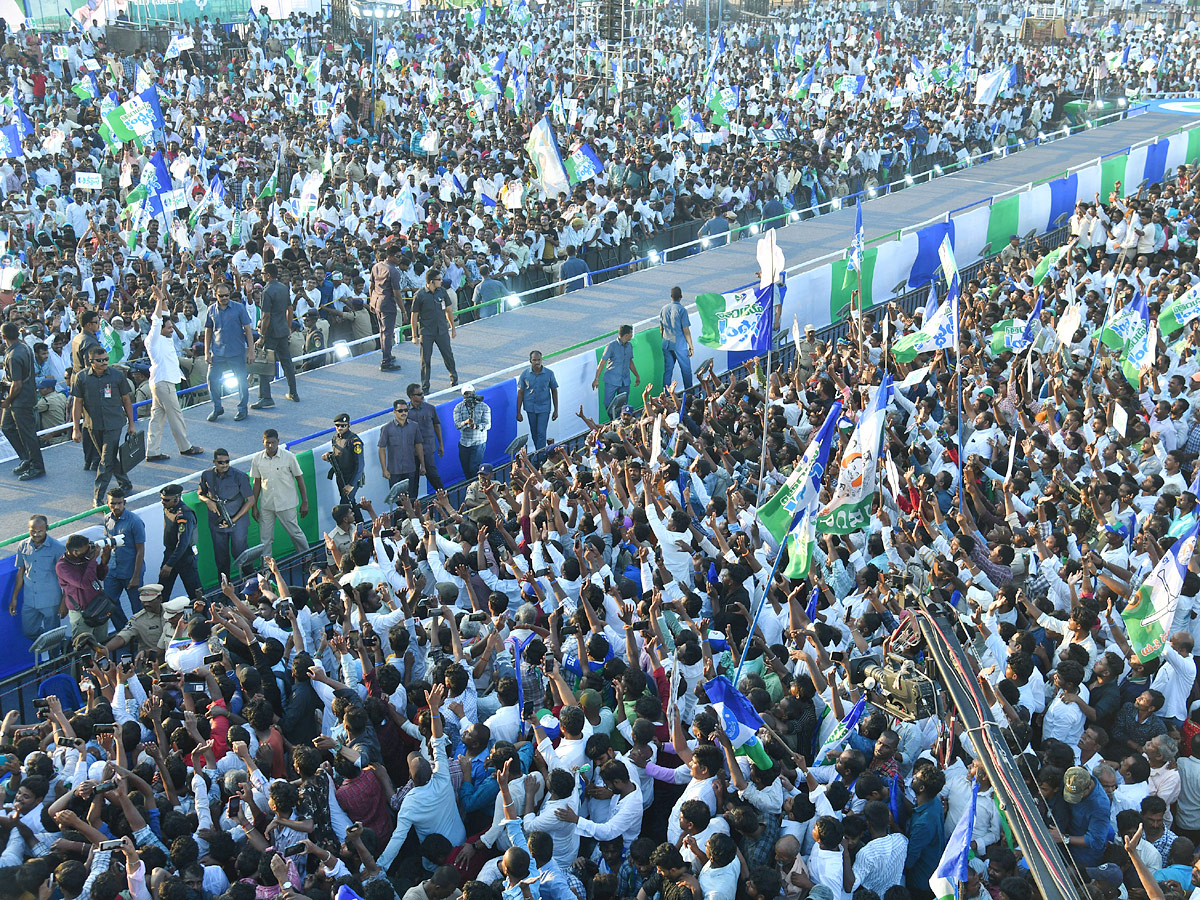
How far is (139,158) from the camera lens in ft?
71.8

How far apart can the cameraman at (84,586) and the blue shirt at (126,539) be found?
10 centimetres

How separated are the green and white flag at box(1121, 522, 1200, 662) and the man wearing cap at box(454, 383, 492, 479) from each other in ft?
23.1

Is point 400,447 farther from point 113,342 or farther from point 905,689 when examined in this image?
point 905,689

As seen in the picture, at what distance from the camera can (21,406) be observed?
1169 cm

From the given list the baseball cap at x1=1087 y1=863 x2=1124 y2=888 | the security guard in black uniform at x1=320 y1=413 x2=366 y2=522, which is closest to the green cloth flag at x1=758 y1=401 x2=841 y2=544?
the baseball cap at x1=1087 y1=863 x2=1124 y2=888

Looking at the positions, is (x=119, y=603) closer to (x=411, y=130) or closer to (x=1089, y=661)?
(x=1089, y=661)

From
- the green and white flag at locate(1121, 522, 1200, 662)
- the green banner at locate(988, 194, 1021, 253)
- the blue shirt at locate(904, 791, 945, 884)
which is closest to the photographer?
the blue shirt at locate(904, 791, 945, 884)

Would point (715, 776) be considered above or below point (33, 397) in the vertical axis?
below

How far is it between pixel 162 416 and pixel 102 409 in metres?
1.26

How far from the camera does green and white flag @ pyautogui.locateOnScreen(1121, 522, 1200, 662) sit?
23.2 feet

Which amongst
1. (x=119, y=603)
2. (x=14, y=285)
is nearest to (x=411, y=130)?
(x=14, y=285)

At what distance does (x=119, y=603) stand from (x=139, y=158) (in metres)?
14.0

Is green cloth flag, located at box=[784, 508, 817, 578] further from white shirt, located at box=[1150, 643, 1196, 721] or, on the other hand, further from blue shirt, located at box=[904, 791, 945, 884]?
white shirt, located at box=[1150, 643, 1196, 721]

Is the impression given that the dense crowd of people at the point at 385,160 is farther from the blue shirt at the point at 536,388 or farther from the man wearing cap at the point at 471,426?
the man wearing cap at the point at 471,426
